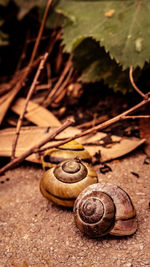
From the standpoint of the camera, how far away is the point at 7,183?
1.79 m

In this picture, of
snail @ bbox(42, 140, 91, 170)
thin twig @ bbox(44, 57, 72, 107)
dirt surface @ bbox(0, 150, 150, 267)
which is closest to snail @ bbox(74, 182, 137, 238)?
dirt surface @ bbox(0, 150, 150, 267)

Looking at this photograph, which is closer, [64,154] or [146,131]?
[64,154]

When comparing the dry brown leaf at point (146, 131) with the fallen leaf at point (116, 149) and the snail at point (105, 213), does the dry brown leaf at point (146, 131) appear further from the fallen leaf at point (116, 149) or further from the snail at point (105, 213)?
the snail at point (105, 213)

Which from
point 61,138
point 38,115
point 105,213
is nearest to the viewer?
point 105,213

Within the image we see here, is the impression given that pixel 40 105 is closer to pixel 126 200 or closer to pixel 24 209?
pixel 24 209

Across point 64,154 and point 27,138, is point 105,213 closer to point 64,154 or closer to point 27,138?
point 64,154

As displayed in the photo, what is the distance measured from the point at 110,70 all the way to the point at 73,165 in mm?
860

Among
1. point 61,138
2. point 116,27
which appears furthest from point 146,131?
point 116,27

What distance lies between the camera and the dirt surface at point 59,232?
4.08 feet

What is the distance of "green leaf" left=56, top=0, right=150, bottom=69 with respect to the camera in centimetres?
177

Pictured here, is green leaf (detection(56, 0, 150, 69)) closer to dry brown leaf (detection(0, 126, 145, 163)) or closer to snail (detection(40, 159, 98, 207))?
dry brown leaf (detection(0, 126, 145, 163))

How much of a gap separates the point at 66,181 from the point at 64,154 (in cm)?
20

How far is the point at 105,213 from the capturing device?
1279mm

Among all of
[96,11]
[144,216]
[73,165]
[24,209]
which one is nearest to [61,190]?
[73,165]
